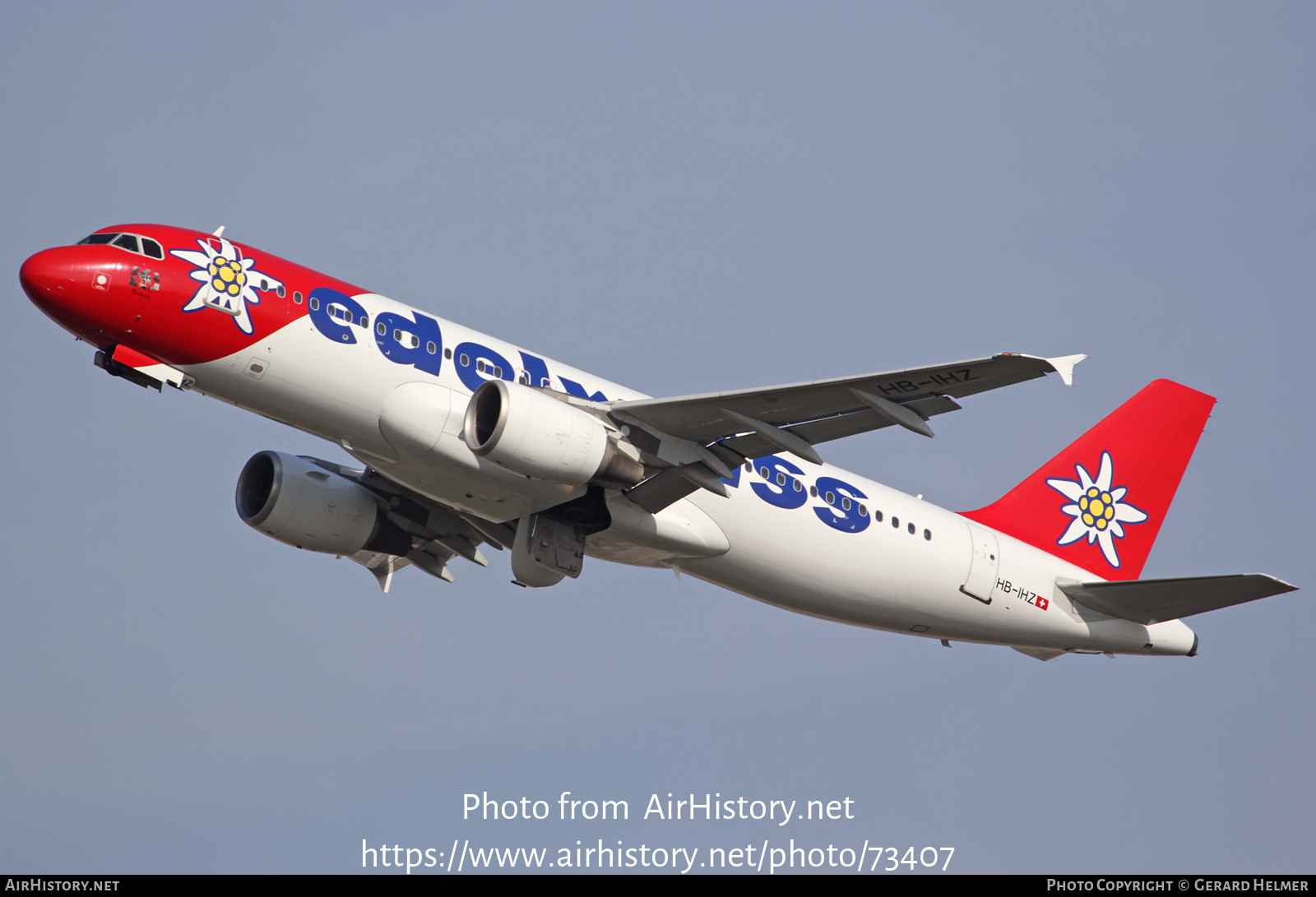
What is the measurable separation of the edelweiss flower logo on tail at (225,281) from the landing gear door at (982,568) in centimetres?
1573

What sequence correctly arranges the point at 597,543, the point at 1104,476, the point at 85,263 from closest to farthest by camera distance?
the point at 85,263
the point at 597,543
the point at 1104,476

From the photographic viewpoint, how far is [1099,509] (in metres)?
35.3

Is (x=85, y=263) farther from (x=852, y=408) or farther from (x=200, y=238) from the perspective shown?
(x=852, y=408)

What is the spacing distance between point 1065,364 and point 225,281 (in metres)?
14.3

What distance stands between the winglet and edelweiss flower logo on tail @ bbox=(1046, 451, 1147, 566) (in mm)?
12936

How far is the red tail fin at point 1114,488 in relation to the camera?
34438 millimetres

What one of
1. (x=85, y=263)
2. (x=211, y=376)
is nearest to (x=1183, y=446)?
(x=211, y=376)

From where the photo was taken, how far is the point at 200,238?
26.2 m

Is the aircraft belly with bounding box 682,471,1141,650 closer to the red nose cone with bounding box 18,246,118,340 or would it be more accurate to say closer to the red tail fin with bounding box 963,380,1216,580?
the red tail fin with bounding box 963,380,1216,580

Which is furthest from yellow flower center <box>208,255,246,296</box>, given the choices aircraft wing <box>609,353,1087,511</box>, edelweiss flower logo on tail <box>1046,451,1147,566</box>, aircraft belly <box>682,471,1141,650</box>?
edelweiss flower logo on tail <box>1046,451,1147,566</box>

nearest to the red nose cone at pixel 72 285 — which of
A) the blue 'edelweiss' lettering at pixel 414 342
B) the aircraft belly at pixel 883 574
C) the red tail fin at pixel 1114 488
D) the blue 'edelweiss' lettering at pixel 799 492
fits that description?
the blue 'edelweiss' lettering at pixel 414 342

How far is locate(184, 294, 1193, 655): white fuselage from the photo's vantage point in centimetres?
2598

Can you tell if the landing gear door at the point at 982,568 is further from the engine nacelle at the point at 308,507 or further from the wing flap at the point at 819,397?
the engine nacelle at the point at 308,507

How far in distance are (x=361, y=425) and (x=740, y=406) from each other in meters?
6.78
